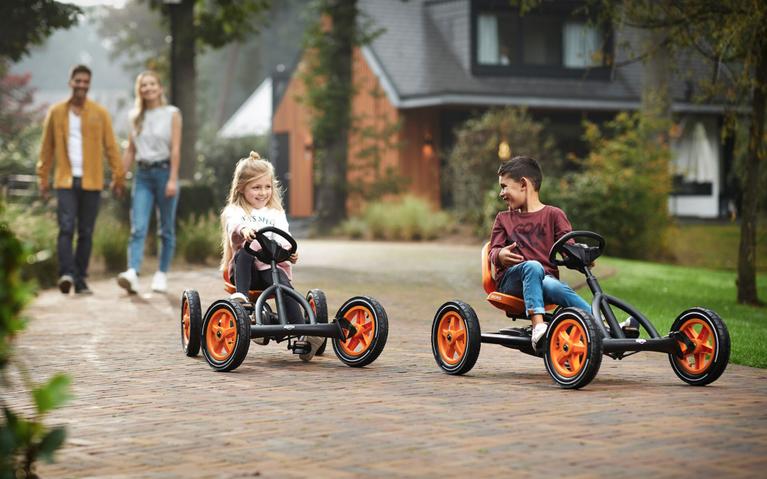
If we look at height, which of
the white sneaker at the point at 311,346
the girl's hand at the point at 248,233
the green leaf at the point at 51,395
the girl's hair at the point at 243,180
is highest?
the girl's hair at the point at 243,180

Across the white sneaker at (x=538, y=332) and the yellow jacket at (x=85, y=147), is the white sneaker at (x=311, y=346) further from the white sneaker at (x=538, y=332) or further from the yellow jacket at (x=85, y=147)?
the yellow jacket at (x=85, y=147)

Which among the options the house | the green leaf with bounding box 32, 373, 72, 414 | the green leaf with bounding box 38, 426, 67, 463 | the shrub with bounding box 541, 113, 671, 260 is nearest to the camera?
the green leaf with bounding box 32, 373, 72, 414

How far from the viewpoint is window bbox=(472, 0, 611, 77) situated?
3453 cm

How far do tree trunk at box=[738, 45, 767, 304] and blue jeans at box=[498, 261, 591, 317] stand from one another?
6701 millimetres

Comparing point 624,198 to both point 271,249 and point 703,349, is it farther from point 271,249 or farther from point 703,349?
point 703,349

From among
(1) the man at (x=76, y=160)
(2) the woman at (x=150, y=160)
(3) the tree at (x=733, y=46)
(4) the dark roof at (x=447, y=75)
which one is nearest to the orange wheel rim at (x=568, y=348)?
(3) the tree at (x=733, y=46)

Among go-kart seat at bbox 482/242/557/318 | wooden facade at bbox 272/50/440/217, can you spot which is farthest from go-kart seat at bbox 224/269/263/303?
wooden facade at bbox 272/50/440/217

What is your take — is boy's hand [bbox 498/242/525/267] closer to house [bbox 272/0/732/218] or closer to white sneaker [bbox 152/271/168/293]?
white sneaker [bbox 152/271/168/293]

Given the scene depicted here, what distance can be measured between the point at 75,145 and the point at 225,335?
589 centimetres

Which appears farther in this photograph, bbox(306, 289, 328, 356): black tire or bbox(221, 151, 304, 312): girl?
bbox(306, 289, 328, 356): black tire

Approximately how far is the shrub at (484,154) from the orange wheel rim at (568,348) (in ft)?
66.5

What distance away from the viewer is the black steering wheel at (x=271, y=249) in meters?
8.19

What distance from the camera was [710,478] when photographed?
4.76 meters

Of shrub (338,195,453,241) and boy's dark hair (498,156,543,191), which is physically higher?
boy's dark hair (498,156,543,191)
